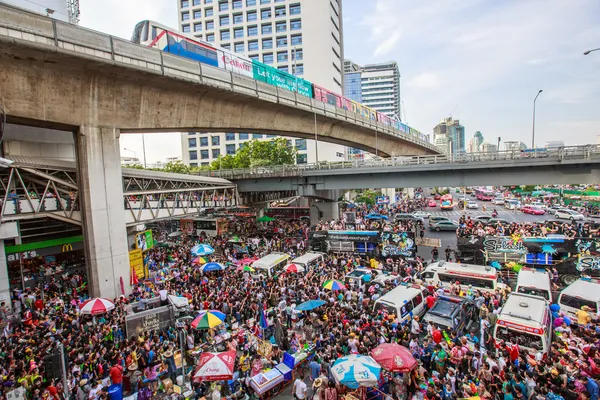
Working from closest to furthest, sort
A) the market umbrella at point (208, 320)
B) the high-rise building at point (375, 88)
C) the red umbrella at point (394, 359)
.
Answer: the red umbrella at point (394, 359)
the market umbrella at point (208, 320)
the high-rise building at point (375, 88)

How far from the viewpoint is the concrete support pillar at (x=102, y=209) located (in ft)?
54.4

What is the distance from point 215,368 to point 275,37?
65066mm

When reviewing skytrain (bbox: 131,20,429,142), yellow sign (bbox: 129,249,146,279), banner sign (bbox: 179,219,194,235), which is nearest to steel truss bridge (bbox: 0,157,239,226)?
yellow sign (bbox: 129,249,146,279)

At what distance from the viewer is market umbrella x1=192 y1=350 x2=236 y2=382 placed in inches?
321

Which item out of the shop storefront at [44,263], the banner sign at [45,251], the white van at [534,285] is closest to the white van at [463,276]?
the white van at [534,285]

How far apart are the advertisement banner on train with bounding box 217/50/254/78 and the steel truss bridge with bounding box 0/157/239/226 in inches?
346

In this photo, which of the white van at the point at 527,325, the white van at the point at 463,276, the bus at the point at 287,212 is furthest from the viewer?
the bus at the point at 287,212

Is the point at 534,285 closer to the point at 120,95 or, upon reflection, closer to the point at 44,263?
the point at 120,95

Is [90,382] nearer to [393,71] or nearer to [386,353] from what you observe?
[386,353]

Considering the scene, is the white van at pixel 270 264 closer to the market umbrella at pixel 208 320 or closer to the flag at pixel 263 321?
the flag at pixel 263 321

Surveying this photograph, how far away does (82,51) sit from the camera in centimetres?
1496

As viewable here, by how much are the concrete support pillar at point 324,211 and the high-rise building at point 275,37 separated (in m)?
22.2

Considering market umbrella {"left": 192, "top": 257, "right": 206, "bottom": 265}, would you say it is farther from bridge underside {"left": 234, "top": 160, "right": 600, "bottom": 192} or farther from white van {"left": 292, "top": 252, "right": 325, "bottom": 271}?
bridge underside {"left": 234, "top": 160, "right": 600, "bottom": 192}

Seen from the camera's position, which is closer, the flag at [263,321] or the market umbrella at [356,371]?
the market umbrella at [356,371]
